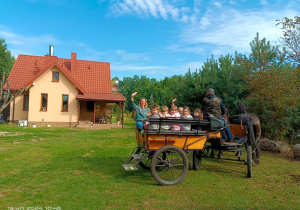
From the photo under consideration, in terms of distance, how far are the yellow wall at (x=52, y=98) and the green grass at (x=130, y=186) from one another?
15280 millimetres

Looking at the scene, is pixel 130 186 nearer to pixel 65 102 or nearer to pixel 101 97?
pixel 101 97

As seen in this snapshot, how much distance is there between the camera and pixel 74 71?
2641 cm

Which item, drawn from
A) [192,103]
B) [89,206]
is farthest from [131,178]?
[192,103]

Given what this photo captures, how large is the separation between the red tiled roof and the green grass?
17.1 metres

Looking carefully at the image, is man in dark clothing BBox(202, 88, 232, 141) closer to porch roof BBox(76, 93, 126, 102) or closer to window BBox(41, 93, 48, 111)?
porch roof BBox(76, 93, 126, 102)

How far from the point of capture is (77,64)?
2758cm

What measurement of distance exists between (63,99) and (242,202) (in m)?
21.2

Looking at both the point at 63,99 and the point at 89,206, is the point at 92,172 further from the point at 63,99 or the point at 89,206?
the point at 63,99

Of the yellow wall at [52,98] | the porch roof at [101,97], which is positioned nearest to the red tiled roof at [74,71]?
the porch roof at [101,97]

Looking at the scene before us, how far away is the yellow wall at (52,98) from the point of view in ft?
73.1

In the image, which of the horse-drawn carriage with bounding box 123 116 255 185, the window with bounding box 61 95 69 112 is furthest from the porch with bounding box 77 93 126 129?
the horse-drawn carriage with bounding box 123 116 255 185

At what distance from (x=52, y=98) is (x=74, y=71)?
4.91 meters

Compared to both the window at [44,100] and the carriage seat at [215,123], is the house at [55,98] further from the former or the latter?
the carriage seat at [215,123]

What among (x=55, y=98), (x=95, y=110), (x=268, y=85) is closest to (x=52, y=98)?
(x=55, y=98)
